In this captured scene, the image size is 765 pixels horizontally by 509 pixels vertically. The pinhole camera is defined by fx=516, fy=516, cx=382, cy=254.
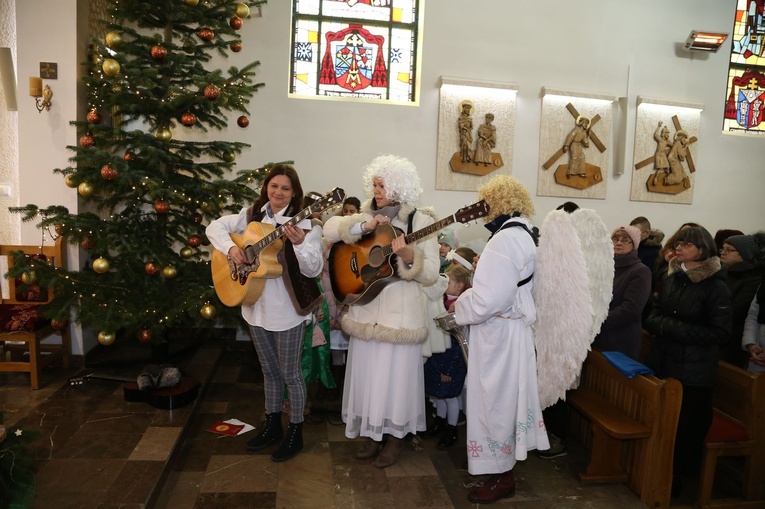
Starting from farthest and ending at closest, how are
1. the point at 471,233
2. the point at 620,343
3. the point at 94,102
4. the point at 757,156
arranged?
the point at 757,156 → the point at 471,233 → the point at 94,102 → the point at 620,343

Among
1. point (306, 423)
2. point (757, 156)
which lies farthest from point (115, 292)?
point (757, 156)

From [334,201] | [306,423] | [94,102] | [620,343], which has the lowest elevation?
[306,423]

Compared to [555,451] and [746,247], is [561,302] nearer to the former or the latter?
[555,451]

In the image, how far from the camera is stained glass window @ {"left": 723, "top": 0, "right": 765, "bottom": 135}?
23.8 ft

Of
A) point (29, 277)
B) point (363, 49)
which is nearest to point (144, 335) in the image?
point (29, 277)

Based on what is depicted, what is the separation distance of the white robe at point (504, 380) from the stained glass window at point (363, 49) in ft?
13.6

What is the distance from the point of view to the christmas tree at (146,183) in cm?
381

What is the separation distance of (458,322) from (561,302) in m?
0.61

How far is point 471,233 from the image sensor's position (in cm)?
656

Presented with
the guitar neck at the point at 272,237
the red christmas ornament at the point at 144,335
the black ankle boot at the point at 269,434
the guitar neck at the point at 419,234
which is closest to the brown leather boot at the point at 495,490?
the black ankle boot at the point at 269,434

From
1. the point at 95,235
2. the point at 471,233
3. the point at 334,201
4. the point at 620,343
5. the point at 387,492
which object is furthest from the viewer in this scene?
the point at 471,233

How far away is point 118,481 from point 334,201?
1.90 m

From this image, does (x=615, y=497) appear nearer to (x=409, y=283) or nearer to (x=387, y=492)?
(x=387, y=492)

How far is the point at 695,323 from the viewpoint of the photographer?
3.10 metres
